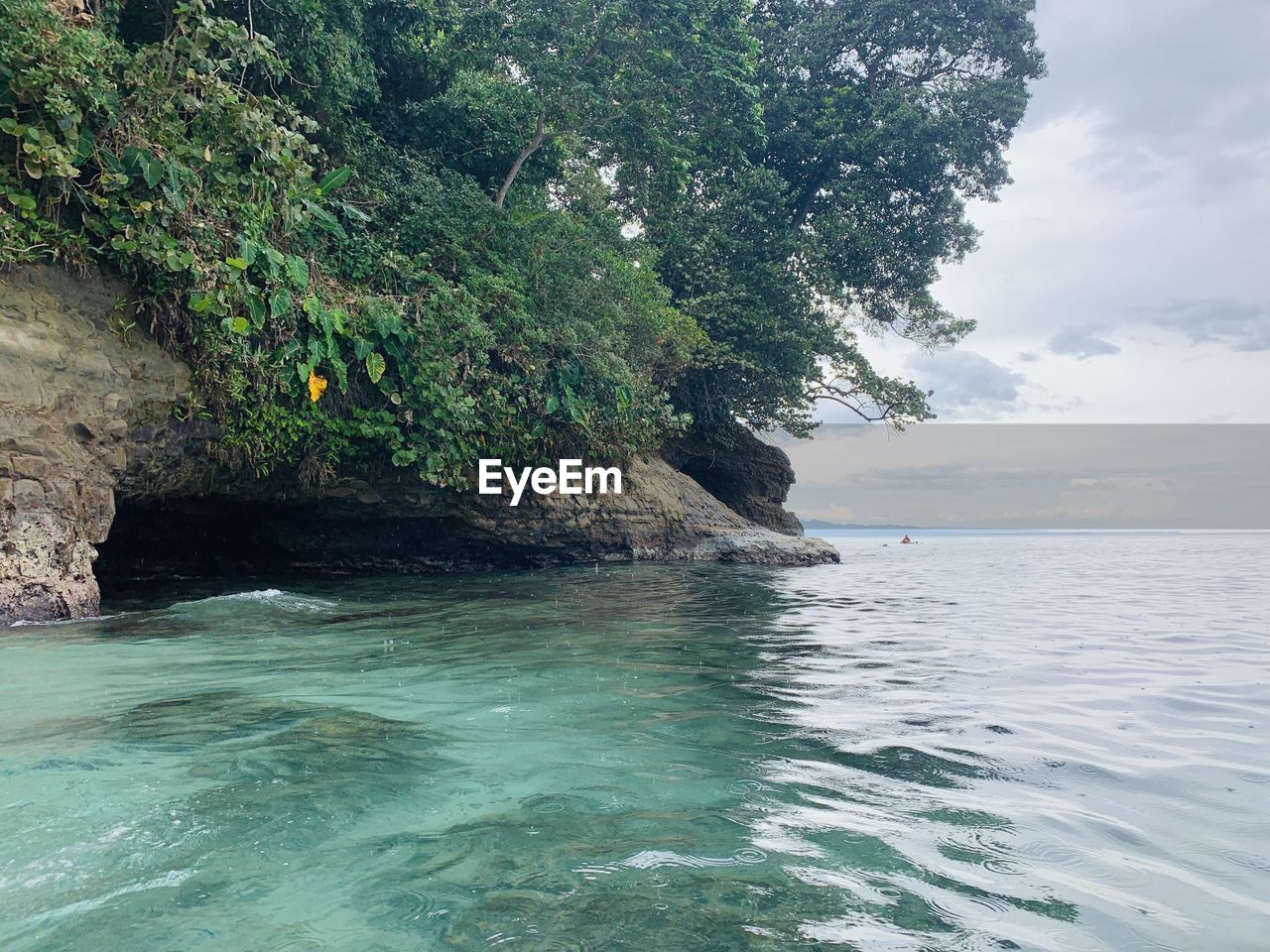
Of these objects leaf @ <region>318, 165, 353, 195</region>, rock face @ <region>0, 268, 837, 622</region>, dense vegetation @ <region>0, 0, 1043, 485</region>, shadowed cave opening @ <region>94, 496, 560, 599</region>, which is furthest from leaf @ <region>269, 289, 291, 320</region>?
shadowed cave opening @ <region>94, 496, 560, 599</region>

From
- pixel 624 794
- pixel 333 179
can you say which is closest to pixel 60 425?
pixel 333 179

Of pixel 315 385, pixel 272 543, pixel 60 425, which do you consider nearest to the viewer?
pixel 60 425

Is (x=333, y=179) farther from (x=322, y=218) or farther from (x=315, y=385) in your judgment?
(x=315, y=385)

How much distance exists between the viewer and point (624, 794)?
3164 millimetres

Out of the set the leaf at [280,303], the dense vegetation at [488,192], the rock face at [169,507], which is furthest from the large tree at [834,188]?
the leaf at [280,303]

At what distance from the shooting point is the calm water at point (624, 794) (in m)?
2.22

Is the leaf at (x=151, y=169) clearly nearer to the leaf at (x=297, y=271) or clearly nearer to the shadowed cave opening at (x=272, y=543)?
the leaf at (x=297, y=271)

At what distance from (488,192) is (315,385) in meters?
5.17

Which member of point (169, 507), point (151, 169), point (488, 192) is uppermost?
point (488, 192)

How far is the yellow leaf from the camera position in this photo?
31.6ft

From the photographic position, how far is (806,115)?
20.6 metres

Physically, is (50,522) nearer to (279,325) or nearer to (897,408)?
(279,325)

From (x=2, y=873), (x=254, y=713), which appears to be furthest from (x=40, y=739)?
(x=2, y=873)

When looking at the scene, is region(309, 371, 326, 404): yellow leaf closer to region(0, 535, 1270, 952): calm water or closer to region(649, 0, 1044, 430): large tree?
region(0, 535, 1270, 952): calm water
